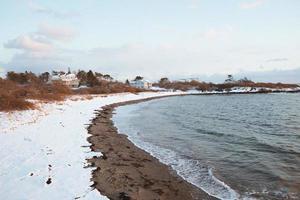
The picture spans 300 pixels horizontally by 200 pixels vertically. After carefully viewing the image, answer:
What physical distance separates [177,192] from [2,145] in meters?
10.0

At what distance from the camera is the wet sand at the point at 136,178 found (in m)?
11.2

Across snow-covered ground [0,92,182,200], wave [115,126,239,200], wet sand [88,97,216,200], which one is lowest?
wave [115,126,239,200]

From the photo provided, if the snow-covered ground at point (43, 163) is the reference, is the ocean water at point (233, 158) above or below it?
below

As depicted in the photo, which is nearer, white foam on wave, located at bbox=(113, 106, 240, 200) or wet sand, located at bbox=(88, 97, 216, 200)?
wet sand, located at bbox=(88, 97, 216, 200)

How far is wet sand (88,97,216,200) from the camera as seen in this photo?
11167 millimetres

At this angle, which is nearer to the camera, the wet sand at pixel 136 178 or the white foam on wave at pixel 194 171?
the wet sand at pixel 136 178

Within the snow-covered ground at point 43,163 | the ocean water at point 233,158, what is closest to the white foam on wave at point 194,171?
the ocean water at point 233,158

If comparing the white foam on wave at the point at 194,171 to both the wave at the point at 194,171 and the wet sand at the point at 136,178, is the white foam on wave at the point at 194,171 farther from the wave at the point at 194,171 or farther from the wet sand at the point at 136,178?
the wet sand at the point at 136,178

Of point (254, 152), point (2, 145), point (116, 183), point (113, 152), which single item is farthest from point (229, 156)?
point (2, 145)

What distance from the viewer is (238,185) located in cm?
1256

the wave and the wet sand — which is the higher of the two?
the wet sand

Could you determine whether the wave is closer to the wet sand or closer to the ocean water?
the ocean water

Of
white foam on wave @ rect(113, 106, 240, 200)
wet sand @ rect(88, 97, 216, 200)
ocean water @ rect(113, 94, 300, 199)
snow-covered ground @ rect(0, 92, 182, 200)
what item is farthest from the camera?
ocean water @ rect(113, 94, 300, 199)

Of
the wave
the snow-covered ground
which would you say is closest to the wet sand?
the wave
